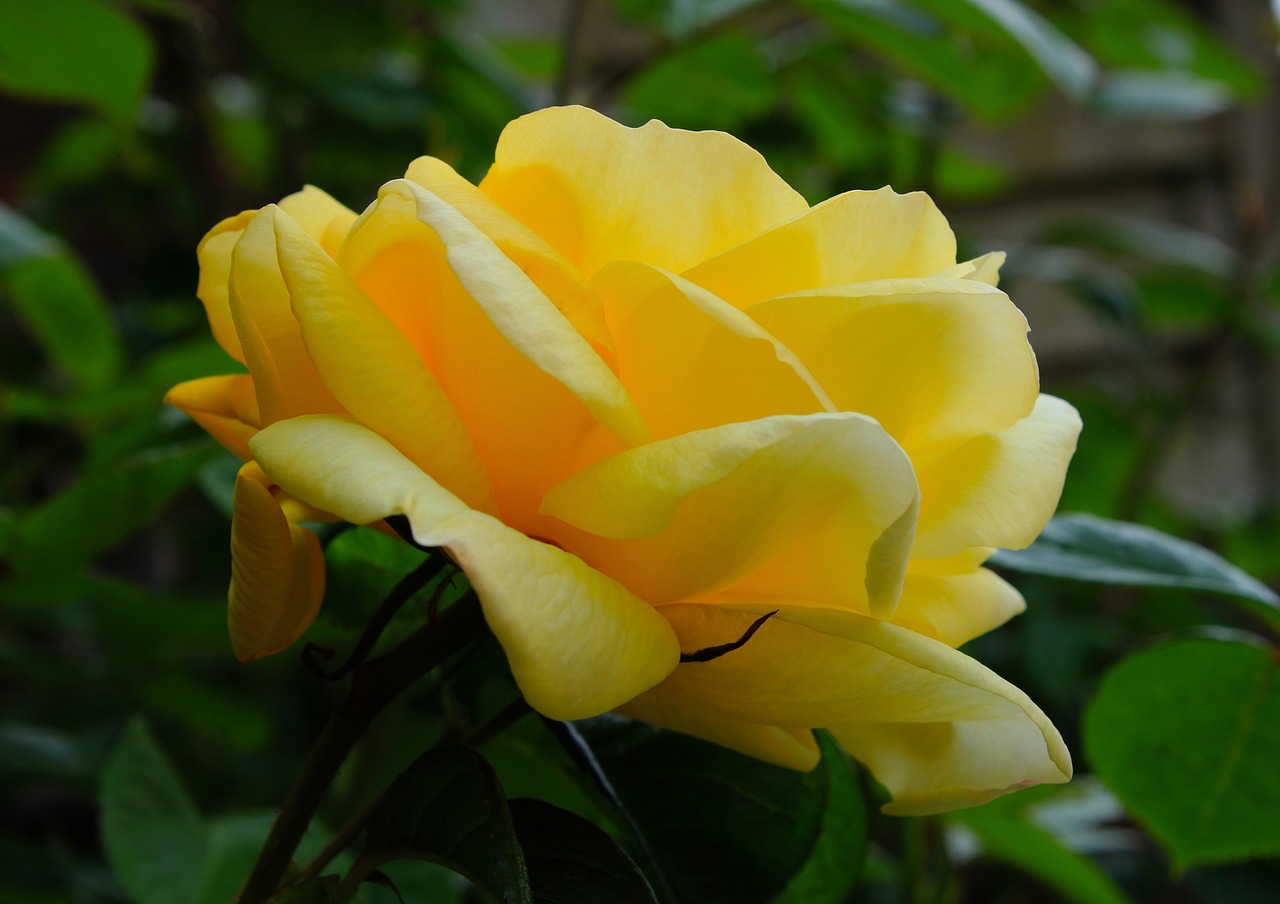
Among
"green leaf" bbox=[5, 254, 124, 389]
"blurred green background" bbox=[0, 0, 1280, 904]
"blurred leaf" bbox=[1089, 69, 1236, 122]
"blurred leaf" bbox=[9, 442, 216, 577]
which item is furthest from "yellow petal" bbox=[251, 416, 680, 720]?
"blurred leaf" bbox=[1089, 69, 1236, 122]

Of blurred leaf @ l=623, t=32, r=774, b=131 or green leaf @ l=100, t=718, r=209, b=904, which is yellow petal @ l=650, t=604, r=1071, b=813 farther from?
blurred leaf @ l=623, t=32, r=774, b=131

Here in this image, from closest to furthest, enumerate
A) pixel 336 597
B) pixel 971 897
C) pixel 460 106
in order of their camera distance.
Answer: pixel 336 597, pixel 460 106, pixel 971 897

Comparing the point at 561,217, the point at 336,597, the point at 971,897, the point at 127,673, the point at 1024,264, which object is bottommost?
the point at 971,897

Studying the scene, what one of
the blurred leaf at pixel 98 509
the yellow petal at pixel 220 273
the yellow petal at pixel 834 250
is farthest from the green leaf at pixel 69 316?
the yellow petal at pixel 834 250

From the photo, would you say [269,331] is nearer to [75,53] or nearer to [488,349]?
[488,349]

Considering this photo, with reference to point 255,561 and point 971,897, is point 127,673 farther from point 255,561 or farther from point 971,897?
point 971,897

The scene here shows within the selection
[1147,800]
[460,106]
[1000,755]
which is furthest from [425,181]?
[460,106]
